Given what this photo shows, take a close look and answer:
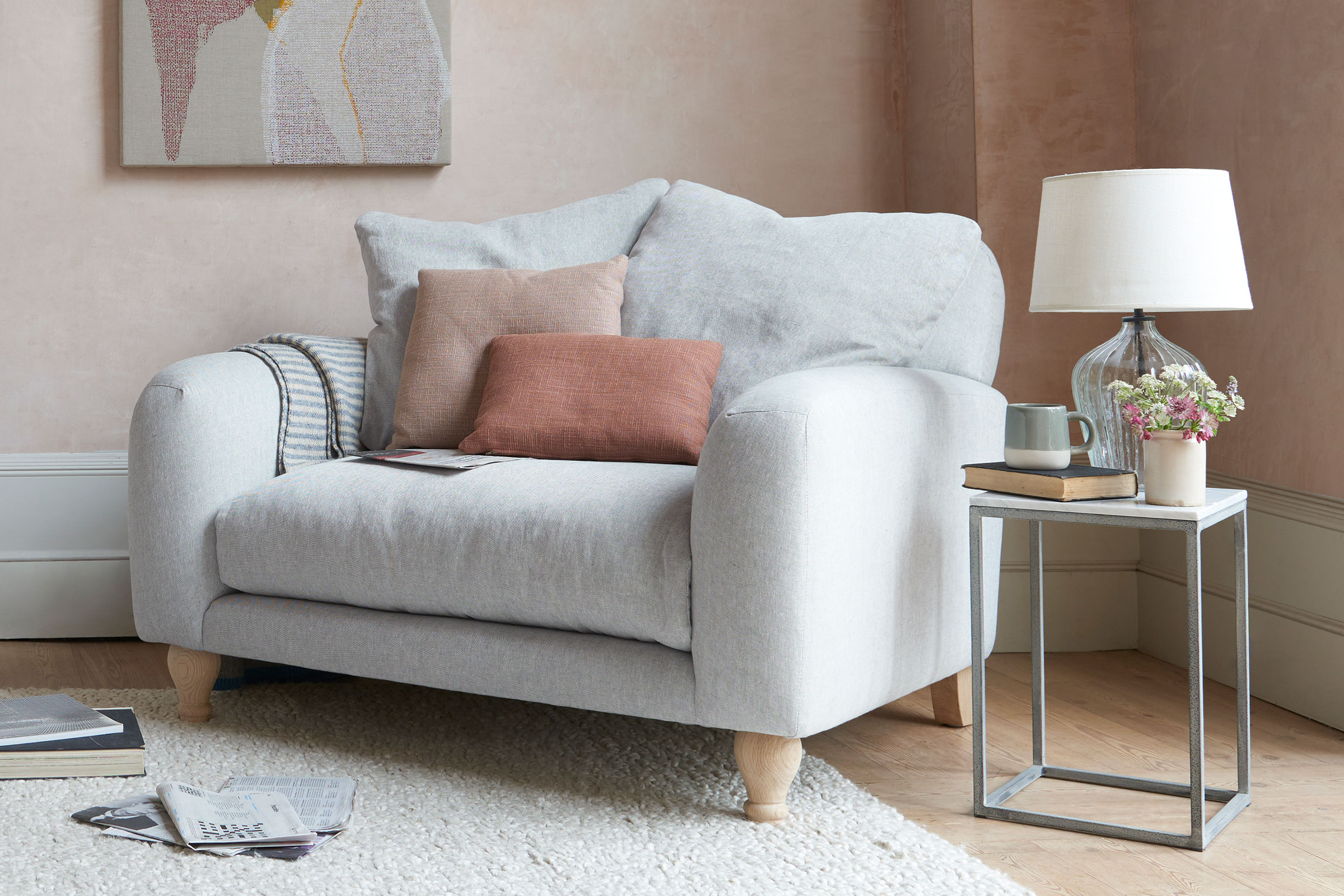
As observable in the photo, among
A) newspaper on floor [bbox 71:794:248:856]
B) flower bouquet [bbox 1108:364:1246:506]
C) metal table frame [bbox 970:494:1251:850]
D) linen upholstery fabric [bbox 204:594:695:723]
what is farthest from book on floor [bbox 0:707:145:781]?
flower bouquet [bbox 1108:364:1246:506]

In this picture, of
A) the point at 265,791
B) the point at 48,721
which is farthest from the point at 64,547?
the point at 265,791

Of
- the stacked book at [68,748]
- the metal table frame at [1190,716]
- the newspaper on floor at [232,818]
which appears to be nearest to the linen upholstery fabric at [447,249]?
the stacked book at [68,748]

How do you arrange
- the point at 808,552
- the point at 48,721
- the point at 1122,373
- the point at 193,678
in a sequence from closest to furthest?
the point at 808,552 < the point at 1122,373 < the point at 48,721 < the point at 193,678

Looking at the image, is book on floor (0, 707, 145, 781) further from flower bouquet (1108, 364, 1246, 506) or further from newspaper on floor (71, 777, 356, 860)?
flower bouquet (1108, 364, 1246, 506)

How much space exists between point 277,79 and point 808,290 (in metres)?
1.64

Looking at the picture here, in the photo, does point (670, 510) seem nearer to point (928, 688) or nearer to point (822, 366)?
point (822, 366)

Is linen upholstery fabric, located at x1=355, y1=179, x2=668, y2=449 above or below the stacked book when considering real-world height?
above

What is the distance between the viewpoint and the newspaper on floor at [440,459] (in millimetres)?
2020

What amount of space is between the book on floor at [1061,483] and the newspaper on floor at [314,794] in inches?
41.6

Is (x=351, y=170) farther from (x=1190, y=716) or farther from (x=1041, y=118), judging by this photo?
(x=1190, y=716)

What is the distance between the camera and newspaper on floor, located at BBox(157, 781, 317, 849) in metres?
1.61

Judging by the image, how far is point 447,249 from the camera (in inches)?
102

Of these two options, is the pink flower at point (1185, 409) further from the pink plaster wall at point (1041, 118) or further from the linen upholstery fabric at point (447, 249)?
the linen upholstery fabric at point (447, 249)

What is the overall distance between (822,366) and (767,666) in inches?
27.7
